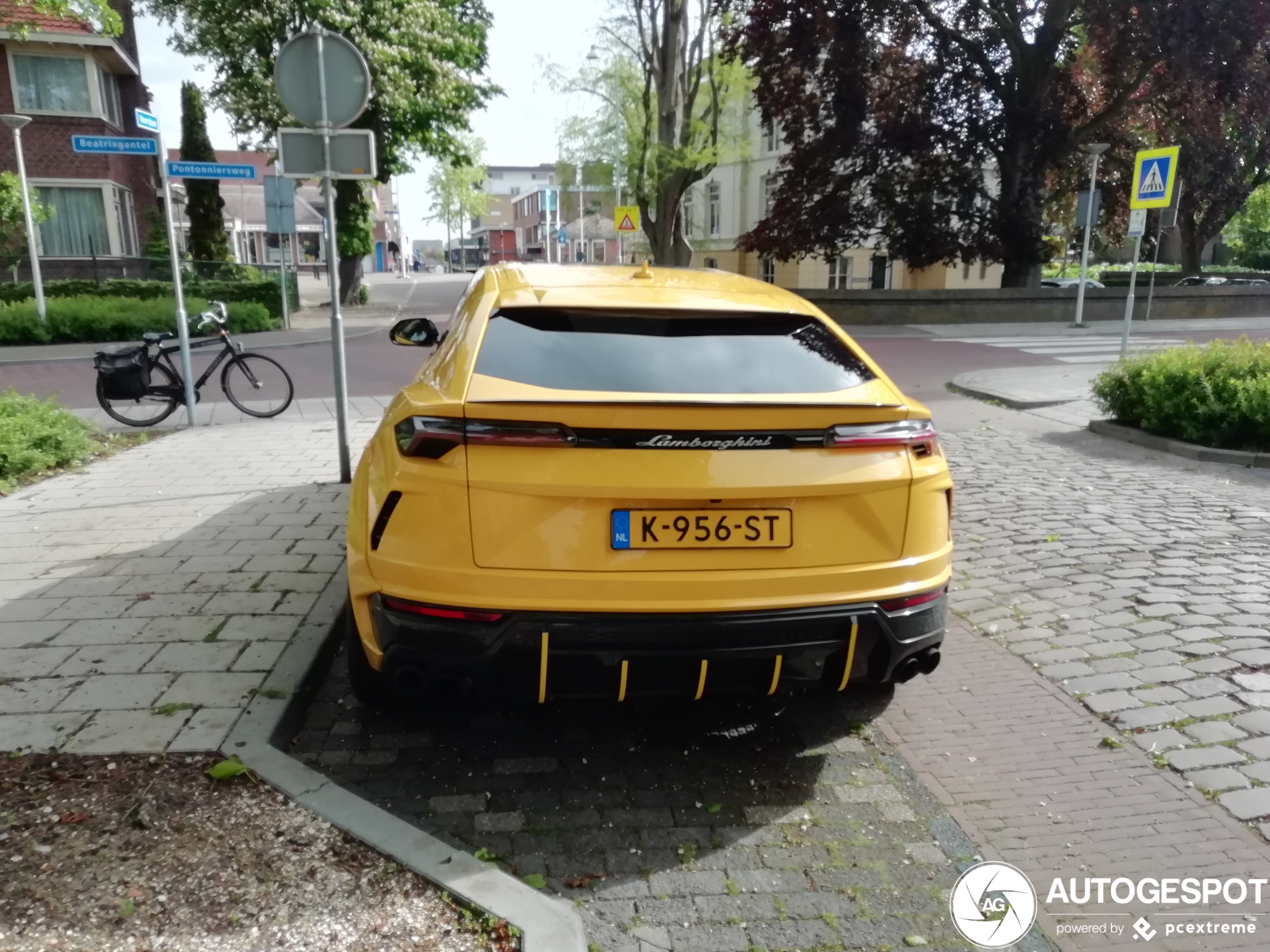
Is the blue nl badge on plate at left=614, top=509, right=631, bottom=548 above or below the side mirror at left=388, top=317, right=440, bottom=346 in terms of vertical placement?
below

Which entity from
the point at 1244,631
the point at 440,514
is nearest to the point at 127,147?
the point at 440,514

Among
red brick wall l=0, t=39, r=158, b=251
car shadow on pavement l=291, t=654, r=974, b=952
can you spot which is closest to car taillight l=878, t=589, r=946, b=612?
car shadow on pavement l=291, t=654, r=974, b=952

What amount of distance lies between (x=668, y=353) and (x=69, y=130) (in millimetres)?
30553

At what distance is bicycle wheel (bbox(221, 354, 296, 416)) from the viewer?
10.8 meters

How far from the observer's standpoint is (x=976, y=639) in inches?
183

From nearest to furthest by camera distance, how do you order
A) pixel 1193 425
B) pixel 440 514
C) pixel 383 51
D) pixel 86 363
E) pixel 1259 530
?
pixel 440 514 → pixel 1259 530 → pixel 1193 425 → pixel 86 363 → pixel 383 51

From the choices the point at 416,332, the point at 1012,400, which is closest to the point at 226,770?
the point at 416,332

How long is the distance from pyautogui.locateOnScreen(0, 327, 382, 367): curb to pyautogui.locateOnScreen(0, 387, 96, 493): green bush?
10.5 meters

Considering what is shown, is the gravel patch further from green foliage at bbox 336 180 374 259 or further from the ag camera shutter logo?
green foliage at bbox 336 180 374 259

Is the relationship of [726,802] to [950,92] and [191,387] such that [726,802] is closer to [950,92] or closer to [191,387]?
[191,387]

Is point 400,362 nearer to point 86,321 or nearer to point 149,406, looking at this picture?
point 149,406

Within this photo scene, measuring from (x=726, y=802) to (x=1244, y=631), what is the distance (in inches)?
113
